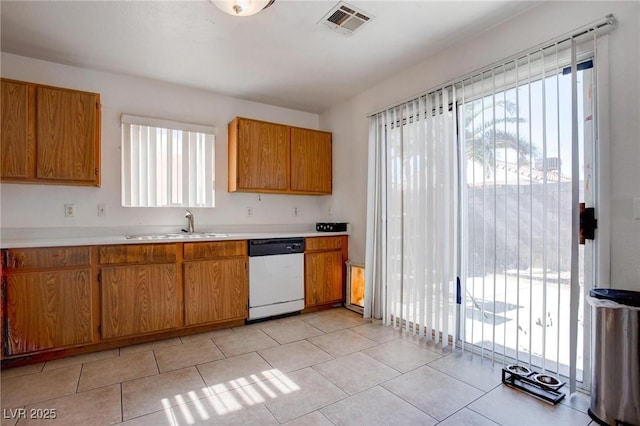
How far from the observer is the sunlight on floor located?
1.81 meters

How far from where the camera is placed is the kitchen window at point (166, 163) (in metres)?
3.27

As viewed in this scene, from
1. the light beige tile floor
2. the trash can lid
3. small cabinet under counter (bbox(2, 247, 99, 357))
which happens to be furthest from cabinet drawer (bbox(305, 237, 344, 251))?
the trash can lid

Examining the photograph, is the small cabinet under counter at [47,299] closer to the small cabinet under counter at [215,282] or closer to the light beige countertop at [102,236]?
the light beige countertop at [102,236]

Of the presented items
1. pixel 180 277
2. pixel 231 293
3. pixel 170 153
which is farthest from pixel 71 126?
pixel 231 293

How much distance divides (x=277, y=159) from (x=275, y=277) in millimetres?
1403

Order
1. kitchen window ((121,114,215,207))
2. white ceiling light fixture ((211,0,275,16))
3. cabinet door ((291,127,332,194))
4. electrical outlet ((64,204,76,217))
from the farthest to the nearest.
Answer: cabinet door ((291,127,332,194)), kitchen window ((121,114,215,207)), electrical outlet ((64,204,76,217)), white ceiling light fixture ((211,0,275,16))

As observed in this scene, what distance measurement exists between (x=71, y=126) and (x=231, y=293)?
2081 millimetres

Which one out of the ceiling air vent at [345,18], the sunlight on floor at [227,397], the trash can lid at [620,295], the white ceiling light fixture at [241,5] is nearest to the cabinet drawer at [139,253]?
the sunlight on floor at [227,397]

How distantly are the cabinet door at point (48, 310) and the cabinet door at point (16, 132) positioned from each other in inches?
34.8

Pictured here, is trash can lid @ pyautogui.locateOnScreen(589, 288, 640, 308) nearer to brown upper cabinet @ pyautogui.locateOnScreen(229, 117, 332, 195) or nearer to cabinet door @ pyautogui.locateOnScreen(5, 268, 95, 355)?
brown upper cabinet @ pyautogui.locateOnScreen(229, 117, 332, 195)

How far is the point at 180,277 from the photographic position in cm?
297

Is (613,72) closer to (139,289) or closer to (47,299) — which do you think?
(139,289)

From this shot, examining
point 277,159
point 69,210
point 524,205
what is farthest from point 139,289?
point 524,205

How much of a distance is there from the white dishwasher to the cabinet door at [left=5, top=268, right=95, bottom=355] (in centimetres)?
141
